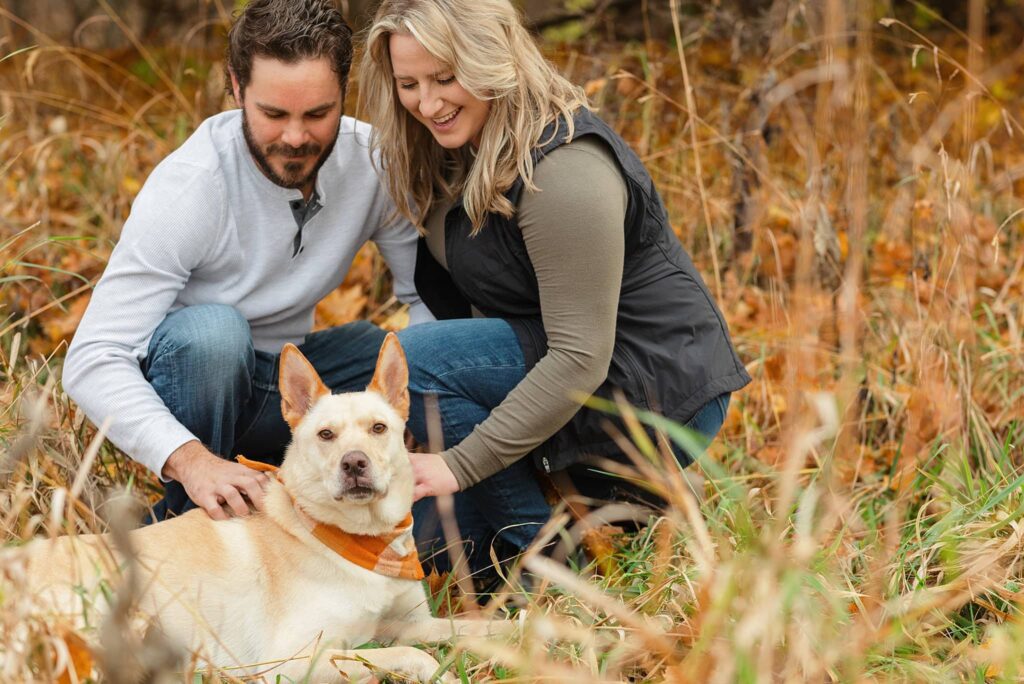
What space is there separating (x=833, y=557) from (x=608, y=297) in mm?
869

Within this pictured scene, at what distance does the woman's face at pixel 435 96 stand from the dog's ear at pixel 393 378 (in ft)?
2.01

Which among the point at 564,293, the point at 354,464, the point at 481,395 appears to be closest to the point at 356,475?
the point at 354,464

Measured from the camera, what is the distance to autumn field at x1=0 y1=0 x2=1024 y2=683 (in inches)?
70.9

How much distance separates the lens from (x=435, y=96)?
2.74 metres

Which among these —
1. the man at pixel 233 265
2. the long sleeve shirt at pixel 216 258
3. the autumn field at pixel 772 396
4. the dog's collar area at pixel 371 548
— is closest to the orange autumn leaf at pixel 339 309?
the autumn field at pixel 772 396

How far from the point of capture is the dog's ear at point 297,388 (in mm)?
2654

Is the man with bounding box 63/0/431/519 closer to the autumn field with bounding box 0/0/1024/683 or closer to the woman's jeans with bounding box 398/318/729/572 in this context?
the autumn field with bounding box 0/0/1024/683

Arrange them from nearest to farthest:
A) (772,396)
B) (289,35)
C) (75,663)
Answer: (75,663) < (289,35) < (772,396)

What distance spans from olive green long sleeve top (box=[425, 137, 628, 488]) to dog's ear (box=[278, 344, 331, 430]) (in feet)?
1.32

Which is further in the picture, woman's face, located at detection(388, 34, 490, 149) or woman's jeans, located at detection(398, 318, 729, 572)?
woman's jeans, located at detection(398, 318, 729, 572)

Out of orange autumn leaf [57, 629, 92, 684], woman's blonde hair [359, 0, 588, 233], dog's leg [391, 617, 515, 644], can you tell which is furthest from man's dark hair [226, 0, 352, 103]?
orange autumn leaf [57, 629, 92, 684]

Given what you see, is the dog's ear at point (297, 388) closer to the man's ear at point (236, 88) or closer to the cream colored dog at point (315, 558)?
the cream colored dog at point (315, 558)

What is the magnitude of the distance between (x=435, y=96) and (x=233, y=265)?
0.84m

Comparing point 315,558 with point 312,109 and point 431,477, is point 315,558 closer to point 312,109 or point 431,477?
point 431,477
